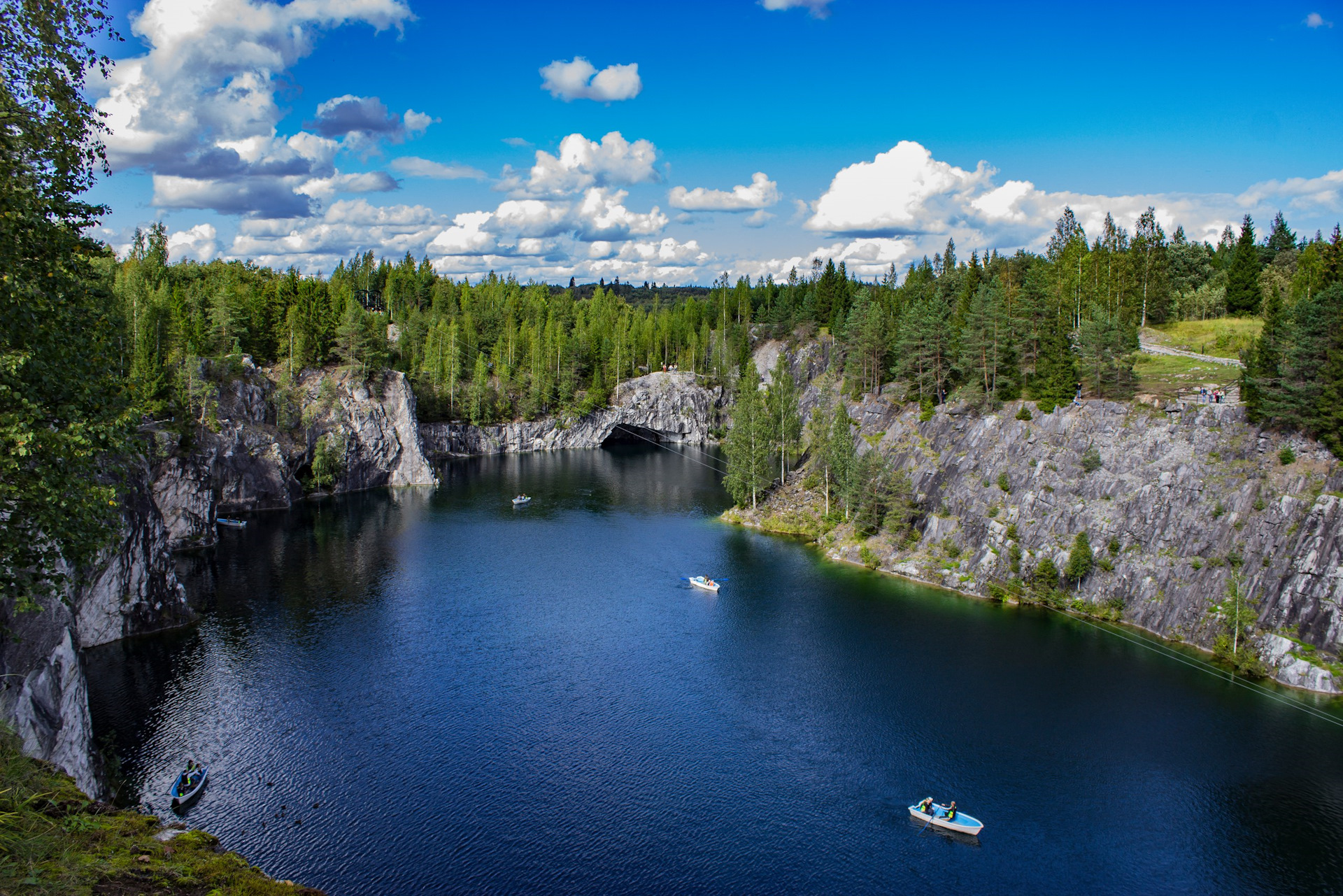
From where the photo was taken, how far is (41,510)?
16.8m

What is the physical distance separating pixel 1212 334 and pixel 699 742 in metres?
83.5

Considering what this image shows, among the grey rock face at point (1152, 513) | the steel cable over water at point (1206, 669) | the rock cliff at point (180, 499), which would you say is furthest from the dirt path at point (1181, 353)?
the rock cliff at point (180, 499)

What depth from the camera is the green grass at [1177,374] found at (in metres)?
70.5

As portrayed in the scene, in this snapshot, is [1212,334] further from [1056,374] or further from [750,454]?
[750,454]

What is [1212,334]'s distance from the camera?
91.2 metres

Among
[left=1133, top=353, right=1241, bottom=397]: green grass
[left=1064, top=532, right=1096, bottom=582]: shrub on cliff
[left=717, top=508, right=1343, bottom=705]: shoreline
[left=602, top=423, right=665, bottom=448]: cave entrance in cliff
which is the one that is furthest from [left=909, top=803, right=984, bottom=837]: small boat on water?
[left=602, top=423, right=665, bottom=448]: cave entrance in cliff

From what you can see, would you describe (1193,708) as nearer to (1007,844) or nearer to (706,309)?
(1007,844)

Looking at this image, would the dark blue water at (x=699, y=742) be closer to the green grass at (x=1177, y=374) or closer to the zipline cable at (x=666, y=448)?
the green grass at (x=1177, y=374)

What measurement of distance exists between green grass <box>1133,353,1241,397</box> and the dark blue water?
85.9 feet

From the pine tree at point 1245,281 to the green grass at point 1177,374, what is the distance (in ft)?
69.7

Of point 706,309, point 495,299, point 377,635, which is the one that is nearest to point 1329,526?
point 377,635

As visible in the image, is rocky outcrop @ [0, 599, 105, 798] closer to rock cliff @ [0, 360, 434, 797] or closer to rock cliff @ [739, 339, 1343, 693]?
rock cliff @ [0, 360, 434, 797]

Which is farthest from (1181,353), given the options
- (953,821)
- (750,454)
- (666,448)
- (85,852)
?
(666,448)

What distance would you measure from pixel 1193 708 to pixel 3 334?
5847cm
